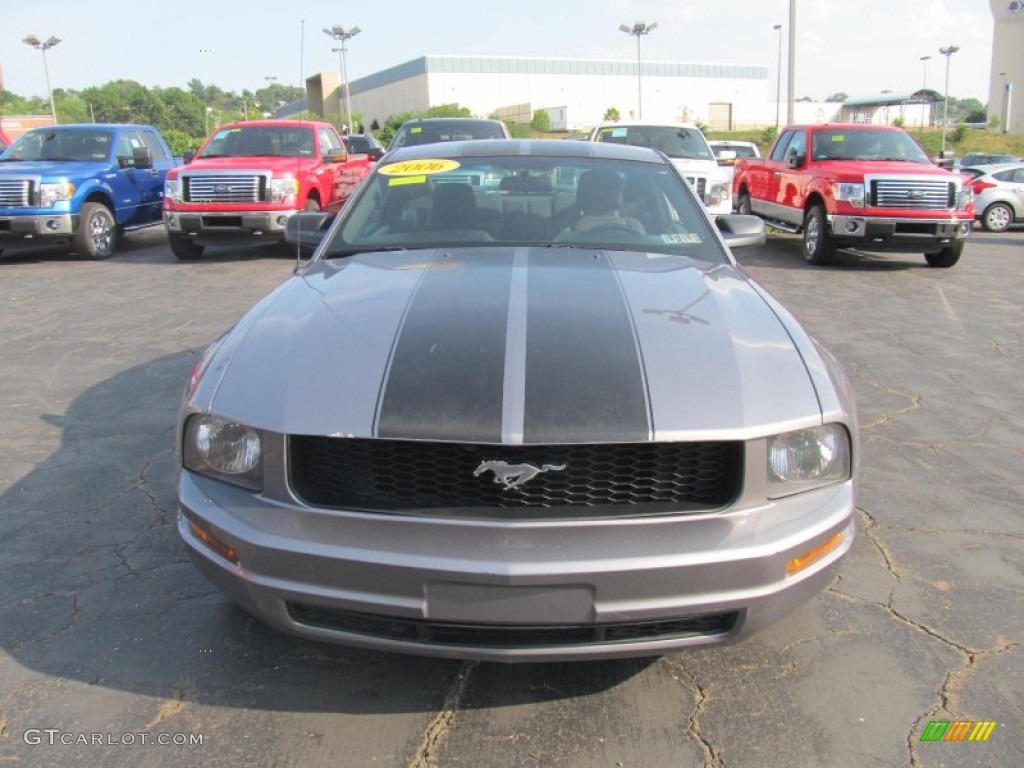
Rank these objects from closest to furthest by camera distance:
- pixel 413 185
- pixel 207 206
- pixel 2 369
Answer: pixel 413 185 < pixel 2 369 < pixel 207 206

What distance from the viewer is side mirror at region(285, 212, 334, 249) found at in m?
4.10

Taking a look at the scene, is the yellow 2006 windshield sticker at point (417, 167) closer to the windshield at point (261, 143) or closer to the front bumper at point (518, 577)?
the front bumper at point (518, 577)

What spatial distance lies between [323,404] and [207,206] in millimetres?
9515

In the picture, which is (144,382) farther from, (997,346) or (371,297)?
(997,346)

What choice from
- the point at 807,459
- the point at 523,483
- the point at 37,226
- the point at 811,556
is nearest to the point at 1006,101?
the point at 37,226

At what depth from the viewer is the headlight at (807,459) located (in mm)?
2211

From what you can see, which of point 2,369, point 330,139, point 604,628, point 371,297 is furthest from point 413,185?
point 330,139

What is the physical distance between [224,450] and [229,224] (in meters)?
9.15

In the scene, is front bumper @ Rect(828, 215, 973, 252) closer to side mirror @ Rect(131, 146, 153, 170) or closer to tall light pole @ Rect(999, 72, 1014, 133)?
side mirror @ Rect(131, 146, 153, 170)

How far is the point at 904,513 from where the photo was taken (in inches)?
143

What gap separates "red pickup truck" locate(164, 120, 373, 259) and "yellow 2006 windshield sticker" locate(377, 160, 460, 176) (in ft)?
22.6

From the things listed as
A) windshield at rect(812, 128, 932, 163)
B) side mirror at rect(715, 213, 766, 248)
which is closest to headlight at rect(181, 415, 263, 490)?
side mirror at rect(715, 213, 766, 248)

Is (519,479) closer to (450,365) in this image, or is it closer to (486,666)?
(450,365)

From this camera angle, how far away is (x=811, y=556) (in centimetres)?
222
